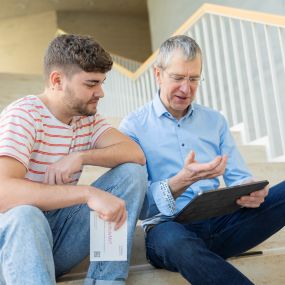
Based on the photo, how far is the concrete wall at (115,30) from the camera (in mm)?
7828

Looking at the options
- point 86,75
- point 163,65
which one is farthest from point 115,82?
point 86,75

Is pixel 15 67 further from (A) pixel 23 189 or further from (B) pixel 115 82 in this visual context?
(A) pixel 23 189

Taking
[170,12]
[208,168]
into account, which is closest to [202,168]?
[208,168]

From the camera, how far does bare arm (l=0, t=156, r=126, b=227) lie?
96cm

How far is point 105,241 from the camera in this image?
3.32 ft

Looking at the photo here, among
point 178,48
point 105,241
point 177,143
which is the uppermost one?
point 178,48

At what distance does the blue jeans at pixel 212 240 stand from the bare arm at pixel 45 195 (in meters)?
0.17

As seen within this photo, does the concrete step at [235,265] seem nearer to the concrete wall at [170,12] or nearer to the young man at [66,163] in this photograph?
the young man at [66,163]

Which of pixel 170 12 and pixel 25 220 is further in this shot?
pixel 170 12

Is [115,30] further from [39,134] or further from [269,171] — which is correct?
[39,134]

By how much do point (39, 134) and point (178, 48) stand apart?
1.75ft

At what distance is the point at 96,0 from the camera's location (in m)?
7.59

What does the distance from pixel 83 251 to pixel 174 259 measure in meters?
0.22

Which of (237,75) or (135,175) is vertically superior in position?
(237,75)
